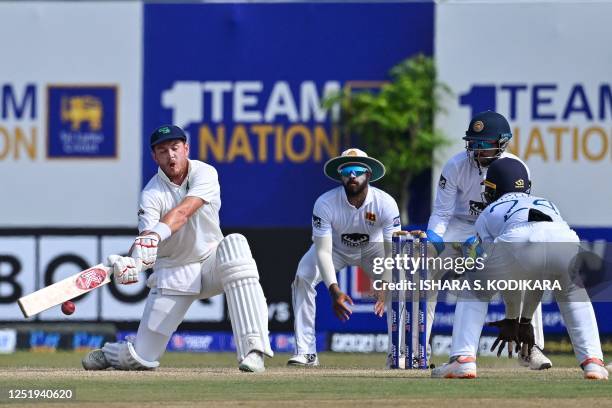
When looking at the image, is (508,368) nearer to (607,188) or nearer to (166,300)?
(166,300)

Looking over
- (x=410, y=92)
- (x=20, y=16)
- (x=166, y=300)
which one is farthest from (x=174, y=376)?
(x=20, y=16)

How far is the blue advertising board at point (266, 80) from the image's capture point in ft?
80.5

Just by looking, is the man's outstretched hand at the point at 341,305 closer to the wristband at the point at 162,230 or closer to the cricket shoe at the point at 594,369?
the wristband at the point at 162,230

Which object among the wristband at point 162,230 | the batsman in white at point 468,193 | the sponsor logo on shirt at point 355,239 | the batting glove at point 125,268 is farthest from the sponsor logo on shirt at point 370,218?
the batting glove at point 125,268

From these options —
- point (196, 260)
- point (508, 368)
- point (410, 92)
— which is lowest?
point (508, 368)

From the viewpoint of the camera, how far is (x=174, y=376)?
11500 millimetres

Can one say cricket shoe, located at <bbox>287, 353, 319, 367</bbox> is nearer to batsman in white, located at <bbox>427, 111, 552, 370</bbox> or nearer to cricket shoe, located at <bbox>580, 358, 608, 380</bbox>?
batsman in white, located at <bbox>427, 111, 552, 370</bbox>

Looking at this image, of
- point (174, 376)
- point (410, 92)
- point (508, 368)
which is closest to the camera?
point (174, 376)

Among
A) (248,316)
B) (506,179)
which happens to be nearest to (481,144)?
(506,179)

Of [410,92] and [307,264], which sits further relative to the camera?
[410,92]

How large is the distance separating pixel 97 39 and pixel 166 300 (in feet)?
44.9

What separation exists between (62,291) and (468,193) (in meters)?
3.96

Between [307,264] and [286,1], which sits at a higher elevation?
[286,1]

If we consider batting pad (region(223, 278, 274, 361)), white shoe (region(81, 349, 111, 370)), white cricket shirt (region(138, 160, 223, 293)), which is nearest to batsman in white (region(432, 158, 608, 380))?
batting pad (region(223, 278, 274, 361))
